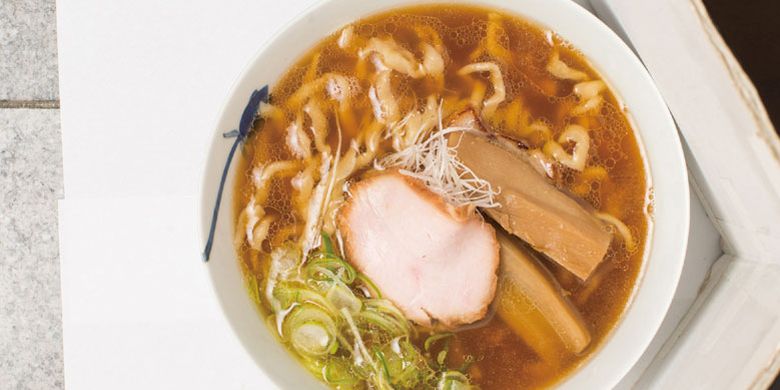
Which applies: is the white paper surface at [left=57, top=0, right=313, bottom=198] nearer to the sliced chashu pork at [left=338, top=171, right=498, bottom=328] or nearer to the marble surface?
the marble surface

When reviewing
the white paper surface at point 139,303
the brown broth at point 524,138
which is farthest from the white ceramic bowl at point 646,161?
the white paper surface at point 139,303

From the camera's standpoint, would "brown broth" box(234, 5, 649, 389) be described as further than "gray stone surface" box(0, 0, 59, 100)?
No

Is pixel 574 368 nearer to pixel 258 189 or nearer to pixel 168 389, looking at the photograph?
pixel 258 189

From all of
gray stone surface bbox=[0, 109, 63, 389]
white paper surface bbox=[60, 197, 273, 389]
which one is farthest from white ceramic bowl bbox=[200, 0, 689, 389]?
gray stone surface bbox=[0, 109, 63, 389]

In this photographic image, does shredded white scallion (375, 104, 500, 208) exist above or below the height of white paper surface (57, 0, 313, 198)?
above

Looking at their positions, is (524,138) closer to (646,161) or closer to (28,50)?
(646,161)

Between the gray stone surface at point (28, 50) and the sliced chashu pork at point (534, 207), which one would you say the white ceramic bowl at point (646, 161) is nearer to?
the sliced chashu pork at point (534, 207)
